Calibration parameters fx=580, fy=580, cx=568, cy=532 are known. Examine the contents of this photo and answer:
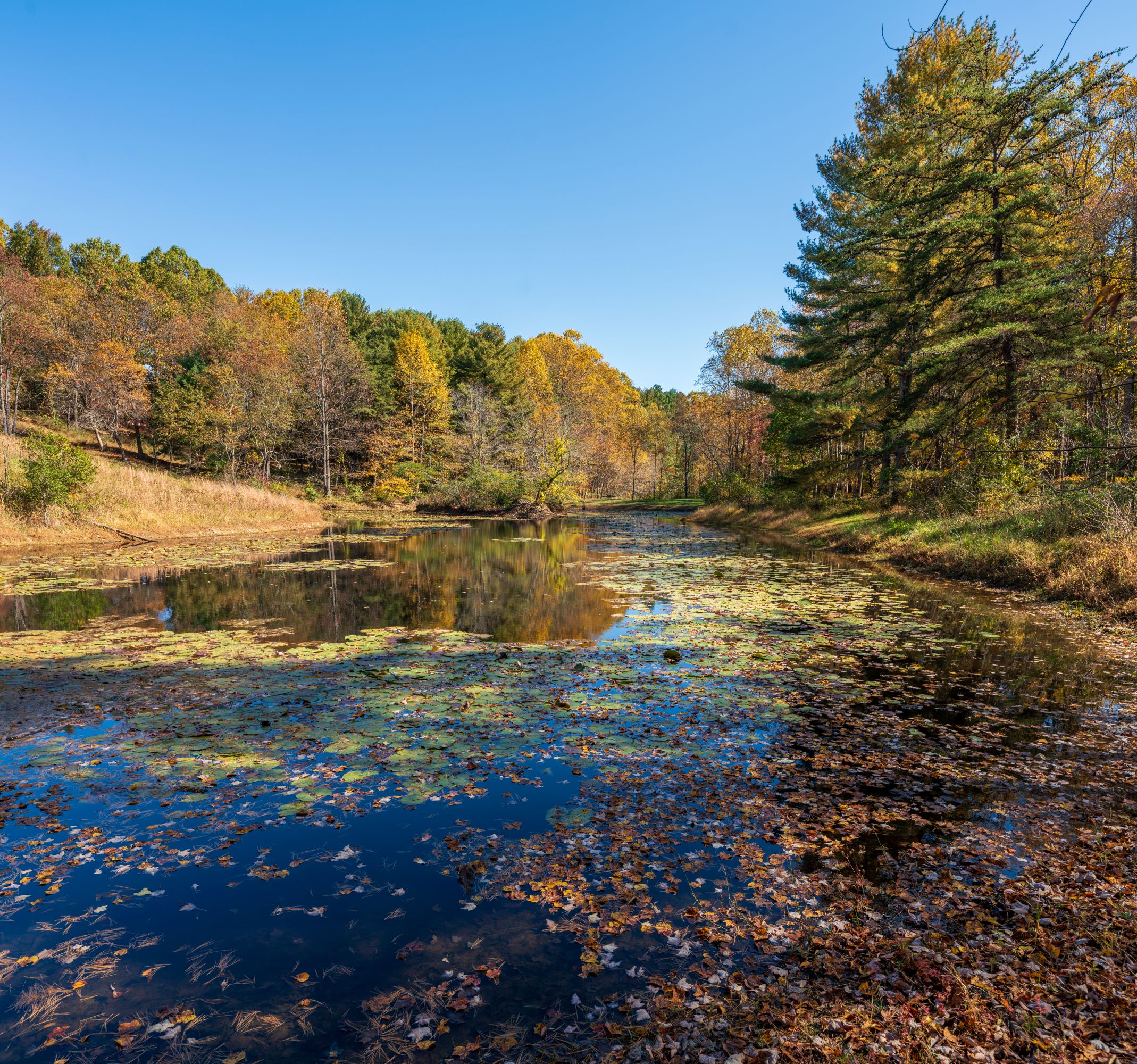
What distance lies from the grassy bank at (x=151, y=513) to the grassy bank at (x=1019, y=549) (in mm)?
25525

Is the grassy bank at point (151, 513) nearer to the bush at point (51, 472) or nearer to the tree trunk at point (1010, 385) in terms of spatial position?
the bush at point (51, 472)

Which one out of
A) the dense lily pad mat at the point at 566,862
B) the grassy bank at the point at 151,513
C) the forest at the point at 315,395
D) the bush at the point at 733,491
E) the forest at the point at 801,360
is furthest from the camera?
the forest at the point at 315,395

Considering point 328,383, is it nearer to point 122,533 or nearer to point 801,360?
point 122,533

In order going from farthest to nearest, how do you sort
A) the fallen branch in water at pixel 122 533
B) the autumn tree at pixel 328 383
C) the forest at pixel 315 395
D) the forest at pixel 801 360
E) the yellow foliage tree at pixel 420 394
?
the yellow foliage tree at pixel 420 394 < the autumn tree at pixel 328 383 < the forest at pixel 315 395 < the fallen branch in water at pixel 122 533 < the forest at pixel 801 360

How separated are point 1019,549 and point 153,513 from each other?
2756 centimetres

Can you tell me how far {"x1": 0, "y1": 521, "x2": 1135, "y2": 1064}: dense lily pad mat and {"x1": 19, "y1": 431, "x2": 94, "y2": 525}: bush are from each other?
1290 centimetres

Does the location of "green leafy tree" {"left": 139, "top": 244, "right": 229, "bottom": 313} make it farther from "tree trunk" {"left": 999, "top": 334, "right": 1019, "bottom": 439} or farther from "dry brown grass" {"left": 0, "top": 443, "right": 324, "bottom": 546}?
"tree trunk" {"left": 999, "top": 334, "right": 1019, "bottom": 439}

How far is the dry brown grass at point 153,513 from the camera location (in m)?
18.3

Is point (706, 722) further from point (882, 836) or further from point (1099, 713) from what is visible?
point (1099, 713)

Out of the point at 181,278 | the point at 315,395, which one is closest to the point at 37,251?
the point at 181,278

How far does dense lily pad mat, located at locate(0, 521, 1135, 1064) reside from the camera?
104 inches

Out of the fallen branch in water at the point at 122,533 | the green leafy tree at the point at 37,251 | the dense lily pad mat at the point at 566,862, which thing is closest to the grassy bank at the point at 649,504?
the fallen branch in water at the point at 122,533

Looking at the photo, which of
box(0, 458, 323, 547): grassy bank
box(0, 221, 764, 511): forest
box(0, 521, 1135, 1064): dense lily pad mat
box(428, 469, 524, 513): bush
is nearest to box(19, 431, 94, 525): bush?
box(0, 458, 323, 547): grassy bank

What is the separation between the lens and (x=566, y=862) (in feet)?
12.7
